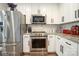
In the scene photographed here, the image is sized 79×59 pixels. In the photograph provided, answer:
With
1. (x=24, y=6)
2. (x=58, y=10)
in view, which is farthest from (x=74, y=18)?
(x=24, y=6)

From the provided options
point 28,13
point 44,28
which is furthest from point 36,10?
point 44,28

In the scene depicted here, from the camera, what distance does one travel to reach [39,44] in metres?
1.62

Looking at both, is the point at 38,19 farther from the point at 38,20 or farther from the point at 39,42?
the point at 39,42

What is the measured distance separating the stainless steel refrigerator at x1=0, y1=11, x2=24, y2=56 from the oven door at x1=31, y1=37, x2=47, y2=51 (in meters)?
0.17

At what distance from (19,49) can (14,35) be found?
0.69 feet

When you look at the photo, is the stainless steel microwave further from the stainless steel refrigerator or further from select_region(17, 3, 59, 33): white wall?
the stainless steel refrigerator

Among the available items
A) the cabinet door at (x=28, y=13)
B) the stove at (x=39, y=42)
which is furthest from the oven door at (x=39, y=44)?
the cabinet door at (x=28, y=13)

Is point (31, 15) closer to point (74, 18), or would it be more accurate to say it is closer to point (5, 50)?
point (5, 50)

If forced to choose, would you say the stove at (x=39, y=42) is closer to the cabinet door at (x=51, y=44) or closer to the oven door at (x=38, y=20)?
the cabinet door at (x=51, y=44)

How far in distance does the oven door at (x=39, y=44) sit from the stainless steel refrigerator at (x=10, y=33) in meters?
0.17

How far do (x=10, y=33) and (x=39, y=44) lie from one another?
1.34 feet

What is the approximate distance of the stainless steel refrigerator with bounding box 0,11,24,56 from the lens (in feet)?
4.92

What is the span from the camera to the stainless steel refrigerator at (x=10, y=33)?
4.92ft

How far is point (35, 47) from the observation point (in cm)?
162
